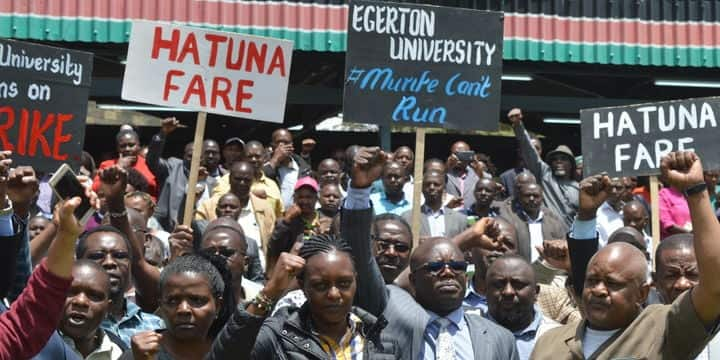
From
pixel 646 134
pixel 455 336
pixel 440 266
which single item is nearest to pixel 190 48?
pixel 646 134

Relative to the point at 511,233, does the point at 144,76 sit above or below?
above

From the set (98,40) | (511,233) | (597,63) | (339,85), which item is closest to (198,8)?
(98,40)

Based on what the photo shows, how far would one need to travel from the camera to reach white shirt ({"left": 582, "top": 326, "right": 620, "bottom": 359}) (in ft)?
16.1

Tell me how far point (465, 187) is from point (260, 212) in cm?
268

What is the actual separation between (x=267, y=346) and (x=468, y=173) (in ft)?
24.8

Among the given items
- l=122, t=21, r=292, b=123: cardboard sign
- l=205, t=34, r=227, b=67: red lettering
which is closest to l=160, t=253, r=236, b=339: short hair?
l=122, t=21, r=292, b=123: cardboard sign

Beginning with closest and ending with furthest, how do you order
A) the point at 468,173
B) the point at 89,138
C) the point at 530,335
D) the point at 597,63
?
1. the point at 530,335
2. the point at 468,173
3. the point at 597,63
4. the point at 89,138

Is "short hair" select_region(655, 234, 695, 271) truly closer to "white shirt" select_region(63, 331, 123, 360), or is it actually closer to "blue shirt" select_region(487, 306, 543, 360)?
"blue shirt" select_region(487, 306, 543, 360)

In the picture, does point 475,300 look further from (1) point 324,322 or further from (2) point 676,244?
(1) point 324,322

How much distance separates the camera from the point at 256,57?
850 cm

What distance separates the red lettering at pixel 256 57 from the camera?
848 centimetres

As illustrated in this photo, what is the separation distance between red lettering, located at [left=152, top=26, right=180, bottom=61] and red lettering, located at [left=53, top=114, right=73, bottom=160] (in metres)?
0.92

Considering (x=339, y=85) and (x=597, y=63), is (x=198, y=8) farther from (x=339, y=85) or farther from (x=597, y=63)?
(x=597, y=63)

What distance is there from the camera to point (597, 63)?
50.5ft
